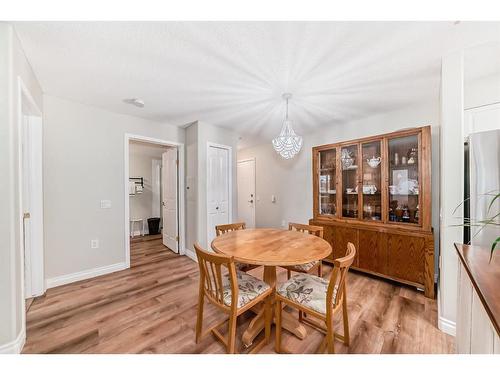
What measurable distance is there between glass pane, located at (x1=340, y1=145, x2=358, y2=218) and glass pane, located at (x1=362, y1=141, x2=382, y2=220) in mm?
122

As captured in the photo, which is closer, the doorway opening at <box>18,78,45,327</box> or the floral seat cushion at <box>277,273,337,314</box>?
the floral seat cushion at <box>277,273,337,314</box>

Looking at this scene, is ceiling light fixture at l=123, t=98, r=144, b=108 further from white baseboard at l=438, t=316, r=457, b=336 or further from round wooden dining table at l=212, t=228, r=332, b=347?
white baseboard at l=438, t=316, r=457, b=336

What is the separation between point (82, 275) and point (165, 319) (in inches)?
64.8

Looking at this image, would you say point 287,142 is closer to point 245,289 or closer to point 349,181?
point 349,181

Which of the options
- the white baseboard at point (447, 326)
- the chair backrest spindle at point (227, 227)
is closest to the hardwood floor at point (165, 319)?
the white baseboard at point (447, 326)

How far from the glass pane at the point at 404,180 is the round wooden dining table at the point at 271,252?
1.50 meters

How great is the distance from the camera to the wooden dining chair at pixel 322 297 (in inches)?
51.3

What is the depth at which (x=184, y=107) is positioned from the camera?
2795mm

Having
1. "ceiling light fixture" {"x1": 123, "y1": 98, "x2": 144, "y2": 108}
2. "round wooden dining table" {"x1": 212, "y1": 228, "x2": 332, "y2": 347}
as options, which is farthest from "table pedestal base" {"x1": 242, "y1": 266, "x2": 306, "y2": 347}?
"ceiling light fixture" {"x1": 123, "y1": 98, "x2": 144, "y2": 108}

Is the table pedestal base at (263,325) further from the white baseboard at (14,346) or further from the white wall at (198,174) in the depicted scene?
the white wall at (198,174)

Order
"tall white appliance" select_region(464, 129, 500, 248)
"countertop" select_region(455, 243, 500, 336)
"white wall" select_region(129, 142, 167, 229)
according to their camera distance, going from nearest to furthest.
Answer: "countertop" select_region(455, 243, 500, 336), "tall white appliance" select_region(464, 129, 500, 248), "white wall" select_region(129, 142, 167, 229)

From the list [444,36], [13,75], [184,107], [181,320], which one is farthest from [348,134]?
[13,75]

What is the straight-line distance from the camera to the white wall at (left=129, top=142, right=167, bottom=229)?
17.0 feet

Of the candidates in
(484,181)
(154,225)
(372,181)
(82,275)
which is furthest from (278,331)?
(154,225)
